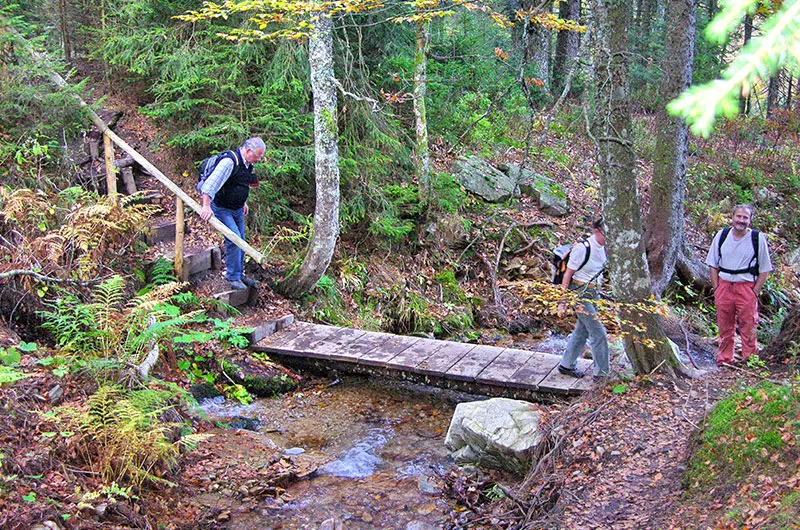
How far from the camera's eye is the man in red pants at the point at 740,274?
286 inches

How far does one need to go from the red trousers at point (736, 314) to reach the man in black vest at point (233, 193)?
6081 mm

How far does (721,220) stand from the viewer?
49.4ft

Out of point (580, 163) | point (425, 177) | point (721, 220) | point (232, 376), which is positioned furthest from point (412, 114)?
point (721, 220)

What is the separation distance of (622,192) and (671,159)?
5.21 meters

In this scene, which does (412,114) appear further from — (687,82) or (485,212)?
(687,82)

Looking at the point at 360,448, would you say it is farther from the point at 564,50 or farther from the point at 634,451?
the point at 564,50

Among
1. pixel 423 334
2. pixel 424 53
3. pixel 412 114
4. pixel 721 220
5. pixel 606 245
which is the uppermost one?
pixel 424 53

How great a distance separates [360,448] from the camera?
21.8 ft

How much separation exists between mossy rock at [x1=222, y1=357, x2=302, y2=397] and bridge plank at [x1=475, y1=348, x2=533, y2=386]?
8.21 ft

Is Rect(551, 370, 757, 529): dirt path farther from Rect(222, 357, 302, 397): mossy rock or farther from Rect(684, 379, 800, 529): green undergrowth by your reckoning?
Rect(222, 357, 302, 397): mossy rock

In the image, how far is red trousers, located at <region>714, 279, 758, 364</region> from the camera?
24.3 feet

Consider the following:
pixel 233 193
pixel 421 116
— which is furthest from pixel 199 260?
pixel 421 116

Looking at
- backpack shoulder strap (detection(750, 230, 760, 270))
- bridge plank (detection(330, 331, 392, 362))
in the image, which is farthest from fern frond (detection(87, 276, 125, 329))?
backpack shoulder strap (detection(750, 230, 760, 270))

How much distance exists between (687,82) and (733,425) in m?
7.65
